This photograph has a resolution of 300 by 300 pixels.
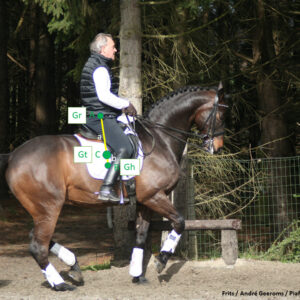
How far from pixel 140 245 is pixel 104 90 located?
2.20 metres

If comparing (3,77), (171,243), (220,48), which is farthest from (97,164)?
(3,77)

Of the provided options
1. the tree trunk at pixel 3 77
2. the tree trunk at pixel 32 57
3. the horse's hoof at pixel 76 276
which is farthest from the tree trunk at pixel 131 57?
the tree trunk at pixel 3 77

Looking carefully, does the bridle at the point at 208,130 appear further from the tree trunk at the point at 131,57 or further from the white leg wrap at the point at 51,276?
the white leg wrap at the point at 51,276

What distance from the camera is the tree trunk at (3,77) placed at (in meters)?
18.2

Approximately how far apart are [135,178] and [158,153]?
1.60 feet

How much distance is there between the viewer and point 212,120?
7.50m

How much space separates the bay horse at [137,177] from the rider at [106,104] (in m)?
0.28

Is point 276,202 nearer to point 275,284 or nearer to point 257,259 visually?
point 257,259

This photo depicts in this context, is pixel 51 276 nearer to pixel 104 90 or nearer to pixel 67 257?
pixel 67 257

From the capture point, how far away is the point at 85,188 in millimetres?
7094

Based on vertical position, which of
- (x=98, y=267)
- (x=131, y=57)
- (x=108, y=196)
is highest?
(x=131, y=57)

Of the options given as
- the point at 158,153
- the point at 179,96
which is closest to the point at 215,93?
the point at 179,96

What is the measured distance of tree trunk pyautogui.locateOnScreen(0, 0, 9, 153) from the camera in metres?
18.2

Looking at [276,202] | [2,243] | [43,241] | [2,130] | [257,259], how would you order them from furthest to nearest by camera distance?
[2,130]
[2,243]
[276,202]
[257,259]
[43,241]
